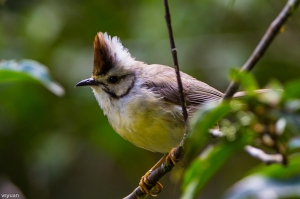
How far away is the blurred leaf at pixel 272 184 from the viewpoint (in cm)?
120

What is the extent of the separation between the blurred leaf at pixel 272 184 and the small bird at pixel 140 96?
6.58ft

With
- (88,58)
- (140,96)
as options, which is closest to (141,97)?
(140,96)

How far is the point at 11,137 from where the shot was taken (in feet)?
16.2

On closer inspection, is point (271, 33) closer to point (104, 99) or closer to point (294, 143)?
point (294, 143)

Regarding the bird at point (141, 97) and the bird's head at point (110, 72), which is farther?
the bird's head at point (110, 72)

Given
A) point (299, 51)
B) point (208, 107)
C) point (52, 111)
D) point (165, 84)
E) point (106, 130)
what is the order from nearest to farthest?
point (208, 107), point (165, 84), point (106, 130), point (52, 111), point (299, 51)

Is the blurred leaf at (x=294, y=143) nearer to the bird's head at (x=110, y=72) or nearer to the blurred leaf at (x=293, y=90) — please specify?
the blurred leaf at (x=293, y=90)

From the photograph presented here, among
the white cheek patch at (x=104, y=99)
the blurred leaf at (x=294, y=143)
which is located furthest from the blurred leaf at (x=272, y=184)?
the white cheek patch at (x=104, y=99)

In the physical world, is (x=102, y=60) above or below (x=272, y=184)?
below

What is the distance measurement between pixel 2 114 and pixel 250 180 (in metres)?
3.97

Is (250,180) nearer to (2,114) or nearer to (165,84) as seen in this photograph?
(165,84)

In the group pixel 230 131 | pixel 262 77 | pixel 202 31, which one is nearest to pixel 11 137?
pixel 202 31

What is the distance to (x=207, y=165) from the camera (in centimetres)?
135

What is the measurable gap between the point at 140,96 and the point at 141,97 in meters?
0.02
